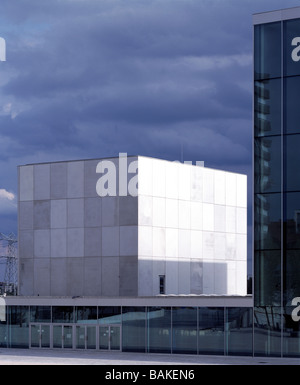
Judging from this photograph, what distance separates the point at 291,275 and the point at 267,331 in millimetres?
3740

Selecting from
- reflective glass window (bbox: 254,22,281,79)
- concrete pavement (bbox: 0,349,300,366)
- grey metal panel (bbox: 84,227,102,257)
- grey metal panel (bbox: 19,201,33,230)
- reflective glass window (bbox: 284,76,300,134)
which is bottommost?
concrete pavement (bbox: 0,349,300,366)

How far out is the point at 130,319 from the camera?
60.6 meters

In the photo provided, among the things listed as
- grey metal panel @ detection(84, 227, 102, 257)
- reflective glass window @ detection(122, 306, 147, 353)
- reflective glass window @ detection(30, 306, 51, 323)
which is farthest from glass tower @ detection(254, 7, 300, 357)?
grey metal panel @ detection(84, 227, 102, 257)

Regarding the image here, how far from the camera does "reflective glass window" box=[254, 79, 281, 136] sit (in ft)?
181

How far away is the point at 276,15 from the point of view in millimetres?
55000

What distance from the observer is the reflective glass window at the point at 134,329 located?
59.9 meters

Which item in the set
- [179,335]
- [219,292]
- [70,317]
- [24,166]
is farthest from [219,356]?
[24,166]

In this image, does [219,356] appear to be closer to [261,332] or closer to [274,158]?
[261,332]

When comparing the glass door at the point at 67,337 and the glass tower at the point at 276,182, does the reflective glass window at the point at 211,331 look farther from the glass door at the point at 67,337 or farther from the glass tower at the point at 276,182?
the glass door at the point at 67,337

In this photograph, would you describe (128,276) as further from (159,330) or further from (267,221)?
(267,221)

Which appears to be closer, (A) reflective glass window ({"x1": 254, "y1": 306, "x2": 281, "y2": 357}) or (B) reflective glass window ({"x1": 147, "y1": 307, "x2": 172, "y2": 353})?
(A) reflective glass window ({"x1": 254, "y1": 306, "x2": 281, "y2": 357})

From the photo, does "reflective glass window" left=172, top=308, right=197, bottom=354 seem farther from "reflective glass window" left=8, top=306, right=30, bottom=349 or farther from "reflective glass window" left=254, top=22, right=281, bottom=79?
"reflective glass window" left=254, top=22, right=281, bottom=79

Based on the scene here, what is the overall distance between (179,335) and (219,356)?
3061 mm

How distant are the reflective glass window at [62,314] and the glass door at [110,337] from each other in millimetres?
2581
